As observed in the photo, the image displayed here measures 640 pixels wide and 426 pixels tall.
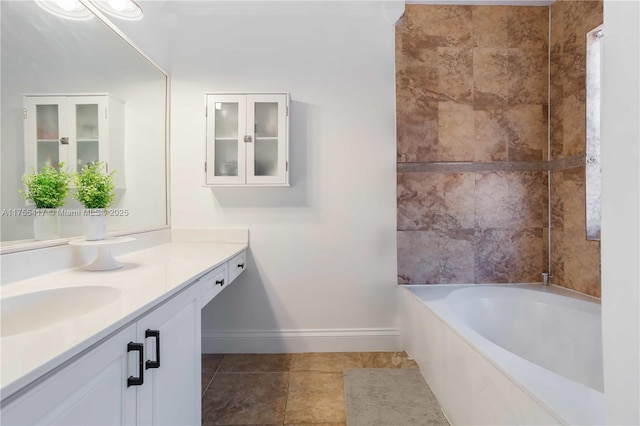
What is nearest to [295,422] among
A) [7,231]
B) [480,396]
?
[480,396]

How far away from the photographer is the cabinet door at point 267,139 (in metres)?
2.07

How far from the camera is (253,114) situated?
81.4 inches

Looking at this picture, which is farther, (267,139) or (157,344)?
(267,139)

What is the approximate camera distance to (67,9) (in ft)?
4.43

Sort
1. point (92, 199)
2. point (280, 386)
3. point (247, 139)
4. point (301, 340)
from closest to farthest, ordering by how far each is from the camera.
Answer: point (92, 199) < point (280, 386) < point (247, 139) < point (301, 340)

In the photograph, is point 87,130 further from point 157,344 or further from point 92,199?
point 157,344

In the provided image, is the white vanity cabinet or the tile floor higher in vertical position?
the white vanity cabinet

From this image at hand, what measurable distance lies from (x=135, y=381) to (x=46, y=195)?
2.83ft

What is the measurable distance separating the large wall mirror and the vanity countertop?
A: 0.79 ft

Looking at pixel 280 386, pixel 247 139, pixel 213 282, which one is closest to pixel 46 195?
pixel 213 282

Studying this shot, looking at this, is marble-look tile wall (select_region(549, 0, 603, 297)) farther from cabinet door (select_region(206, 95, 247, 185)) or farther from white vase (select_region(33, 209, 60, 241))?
white vase (select_region(33, 209, 60, 241))

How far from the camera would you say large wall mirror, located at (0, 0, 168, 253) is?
109 cm

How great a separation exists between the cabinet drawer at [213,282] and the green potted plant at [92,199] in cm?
48

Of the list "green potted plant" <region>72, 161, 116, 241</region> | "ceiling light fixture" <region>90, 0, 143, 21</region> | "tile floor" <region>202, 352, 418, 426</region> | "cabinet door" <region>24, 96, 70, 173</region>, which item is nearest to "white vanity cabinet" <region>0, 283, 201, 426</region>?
"tile floor" <region>202, 352, 418, 426</region>
